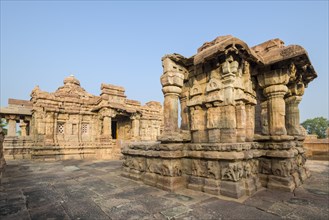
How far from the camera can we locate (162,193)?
4195 millimetres

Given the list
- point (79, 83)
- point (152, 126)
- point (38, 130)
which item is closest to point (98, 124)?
point (38, 130)

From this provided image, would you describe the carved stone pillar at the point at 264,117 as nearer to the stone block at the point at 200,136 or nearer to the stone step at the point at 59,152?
the stone block at the point at 200,136

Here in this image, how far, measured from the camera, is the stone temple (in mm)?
13625

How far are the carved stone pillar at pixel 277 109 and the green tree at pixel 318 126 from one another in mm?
60172

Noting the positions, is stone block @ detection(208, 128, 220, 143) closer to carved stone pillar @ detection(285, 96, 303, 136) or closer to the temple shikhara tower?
the temple shikhara tower

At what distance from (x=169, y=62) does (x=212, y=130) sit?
87.1 inches

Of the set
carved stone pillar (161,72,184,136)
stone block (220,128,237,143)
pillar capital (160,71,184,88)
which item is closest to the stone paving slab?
stone block (220,128,237,143)

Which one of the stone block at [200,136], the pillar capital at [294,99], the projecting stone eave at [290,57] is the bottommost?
the stone block at [200,136]

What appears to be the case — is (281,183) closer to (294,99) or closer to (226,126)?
(226,126)

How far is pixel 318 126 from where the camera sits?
5312cm

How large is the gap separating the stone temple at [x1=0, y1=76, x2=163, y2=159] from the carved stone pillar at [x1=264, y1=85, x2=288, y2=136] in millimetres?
10895

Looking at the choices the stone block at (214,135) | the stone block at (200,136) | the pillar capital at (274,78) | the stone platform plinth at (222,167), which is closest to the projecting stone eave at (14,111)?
the stone platform plinth at (222,167)

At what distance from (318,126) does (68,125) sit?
Answer: 64.6 metres

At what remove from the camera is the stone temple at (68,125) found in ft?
44.7
